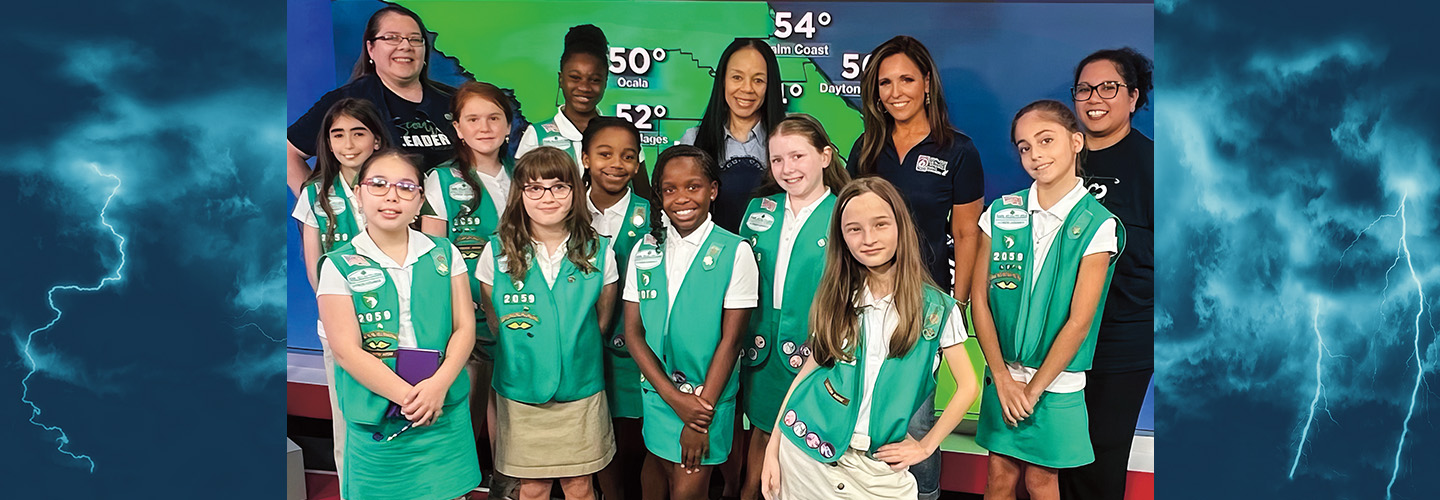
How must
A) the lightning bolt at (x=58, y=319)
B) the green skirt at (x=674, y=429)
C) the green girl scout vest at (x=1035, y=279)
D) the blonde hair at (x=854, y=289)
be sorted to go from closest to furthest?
the blonde hair at (x=854, y=289)
the green girl scout vest at (x=1035, y=279)
the green skirt at (x=674, y=429)
the lightning bolt at (x=58, y=319)

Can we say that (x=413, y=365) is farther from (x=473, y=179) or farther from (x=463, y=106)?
(x=463, y=106)

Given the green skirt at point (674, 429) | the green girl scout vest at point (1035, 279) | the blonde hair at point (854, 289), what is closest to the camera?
the blonde hair at point (854, 289)

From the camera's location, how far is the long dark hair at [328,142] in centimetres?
329

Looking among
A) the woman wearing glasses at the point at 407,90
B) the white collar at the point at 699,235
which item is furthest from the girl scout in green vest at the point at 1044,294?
the woman wearing glasses at the point at 407,90

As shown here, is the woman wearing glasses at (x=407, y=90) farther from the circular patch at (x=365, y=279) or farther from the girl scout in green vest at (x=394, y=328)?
the circular patch at (x=365, y=279)

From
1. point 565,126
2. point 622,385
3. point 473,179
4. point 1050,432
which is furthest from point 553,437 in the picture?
A: point 1050,432

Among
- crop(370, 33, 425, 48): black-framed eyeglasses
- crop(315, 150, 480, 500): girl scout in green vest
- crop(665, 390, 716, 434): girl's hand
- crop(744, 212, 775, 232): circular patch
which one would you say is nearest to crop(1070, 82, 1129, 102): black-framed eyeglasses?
crop(744, 212, 775, 232): circular patch

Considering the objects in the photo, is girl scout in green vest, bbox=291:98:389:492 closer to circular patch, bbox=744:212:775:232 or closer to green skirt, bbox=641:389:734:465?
green skirt, bbox=641:389:734:465

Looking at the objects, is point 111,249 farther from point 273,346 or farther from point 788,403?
point 788,403

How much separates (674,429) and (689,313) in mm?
359

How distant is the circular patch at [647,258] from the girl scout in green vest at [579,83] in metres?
0.38

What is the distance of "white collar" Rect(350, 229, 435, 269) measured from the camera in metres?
3.07

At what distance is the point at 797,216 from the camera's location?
3.09m

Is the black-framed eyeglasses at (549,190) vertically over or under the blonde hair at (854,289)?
over
